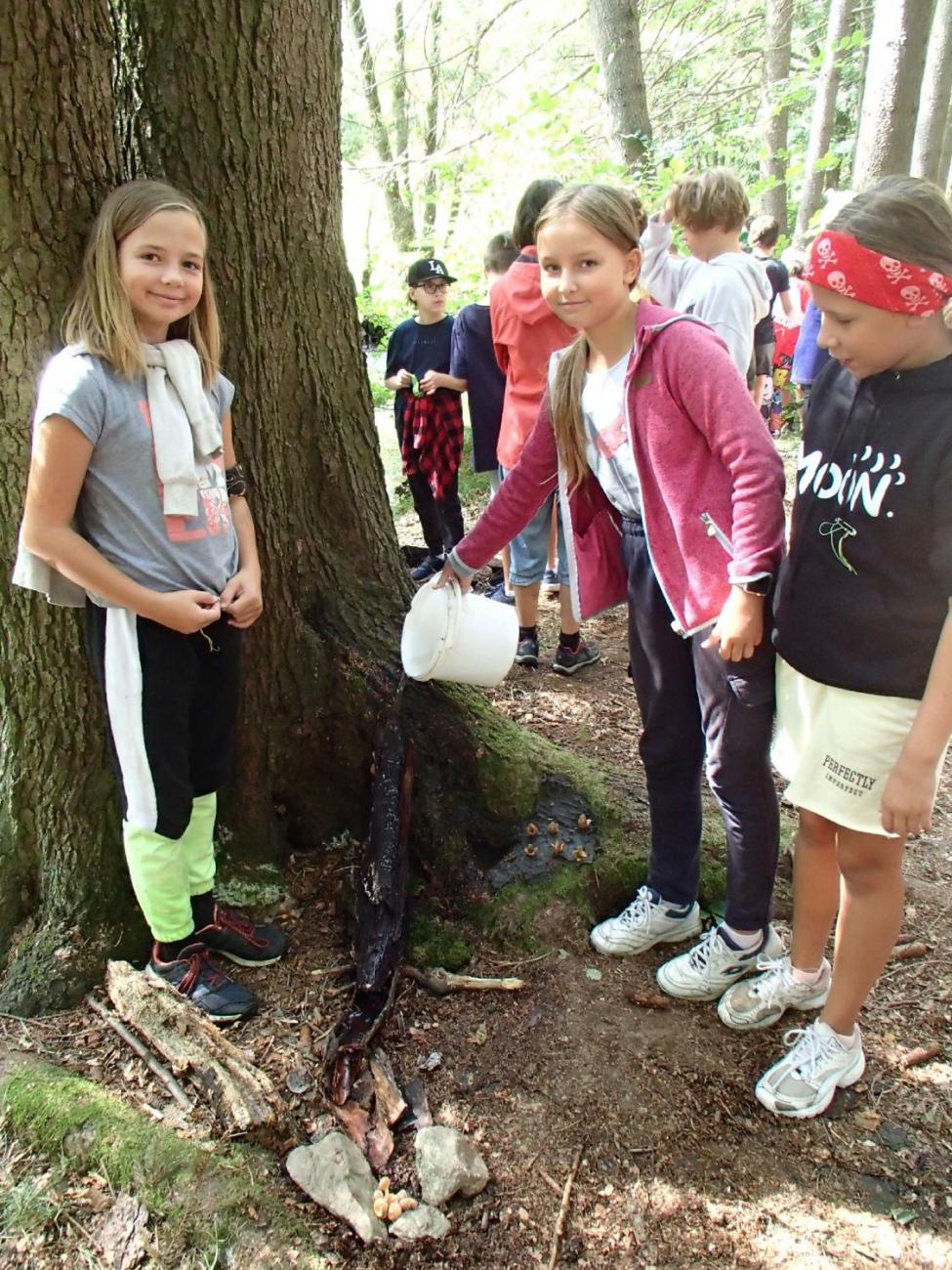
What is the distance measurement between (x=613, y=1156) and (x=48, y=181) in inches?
104

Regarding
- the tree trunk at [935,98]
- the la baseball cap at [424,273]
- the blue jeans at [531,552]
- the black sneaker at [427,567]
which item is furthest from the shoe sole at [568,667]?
the tree trunk at [935,98]

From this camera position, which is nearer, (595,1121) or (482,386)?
(595,1121)

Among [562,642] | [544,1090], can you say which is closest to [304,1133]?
[544,1090]

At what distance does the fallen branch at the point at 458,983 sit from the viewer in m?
2.53

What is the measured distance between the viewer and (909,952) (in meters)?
2.66

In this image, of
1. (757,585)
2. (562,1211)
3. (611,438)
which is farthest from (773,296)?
(562,1211)

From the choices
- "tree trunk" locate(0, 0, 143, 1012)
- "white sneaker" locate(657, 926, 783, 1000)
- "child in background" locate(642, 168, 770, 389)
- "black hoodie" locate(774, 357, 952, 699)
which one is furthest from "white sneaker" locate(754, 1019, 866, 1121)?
"child in background" locate(642, 168, 770, 389)

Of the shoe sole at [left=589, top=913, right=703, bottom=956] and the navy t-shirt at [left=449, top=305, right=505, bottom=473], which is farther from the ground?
the navy t-shirt at [left=449, top=305, right=505, bottom=473]

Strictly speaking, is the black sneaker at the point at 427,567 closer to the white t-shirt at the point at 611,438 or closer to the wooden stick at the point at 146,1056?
the white t-shirt at the point at 611,438

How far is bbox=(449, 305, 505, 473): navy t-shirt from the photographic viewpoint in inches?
206

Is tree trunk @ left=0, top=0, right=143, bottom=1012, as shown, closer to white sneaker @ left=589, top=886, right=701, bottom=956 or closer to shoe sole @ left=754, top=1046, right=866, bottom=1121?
white sneaker @ left=589, top=886, right=701, bottom=956

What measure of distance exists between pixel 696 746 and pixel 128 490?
165cm

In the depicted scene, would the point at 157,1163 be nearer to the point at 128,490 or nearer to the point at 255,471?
the point at 128,490

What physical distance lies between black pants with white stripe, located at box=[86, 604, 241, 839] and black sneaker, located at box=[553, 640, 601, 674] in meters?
2.30
